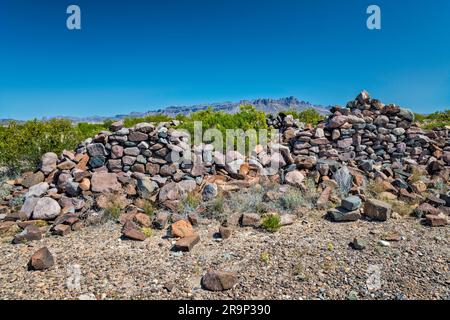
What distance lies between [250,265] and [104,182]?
14.3 ft

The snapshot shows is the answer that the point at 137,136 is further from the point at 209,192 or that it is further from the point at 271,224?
the point at 271,224

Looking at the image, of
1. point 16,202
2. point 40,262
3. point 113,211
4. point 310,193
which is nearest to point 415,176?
point 310,193

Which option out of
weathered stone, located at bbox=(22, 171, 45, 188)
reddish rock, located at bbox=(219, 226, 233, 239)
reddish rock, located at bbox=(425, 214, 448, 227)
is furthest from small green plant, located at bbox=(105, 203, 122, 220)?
reddish rock, located at bbox=(425, 214, 448, 227)

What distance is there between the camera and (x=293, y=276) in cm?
412

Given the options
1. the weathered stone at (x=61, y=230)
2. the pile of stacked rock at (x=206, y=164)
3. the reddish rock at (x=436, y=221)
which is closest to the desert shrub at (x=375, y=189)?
the pile of stacked rock at (x=206, y=164)

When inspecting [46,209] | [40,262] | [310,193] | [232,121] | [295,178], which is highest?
[232,121]

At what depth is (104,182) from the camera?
722 centimetres

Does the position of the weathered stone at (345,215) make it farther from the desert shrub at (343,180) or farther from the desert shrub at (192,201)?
the desert shrub at (192,201)

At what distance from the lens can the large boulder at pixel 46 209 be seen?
20.5 feet

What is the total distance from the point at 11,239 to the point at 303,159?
22.7 feet

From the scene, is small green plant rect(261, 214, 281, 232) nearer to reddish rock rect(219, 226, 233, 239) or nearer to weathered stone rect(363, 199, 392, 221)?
reddish rock rect(219, 226, 233, 239)

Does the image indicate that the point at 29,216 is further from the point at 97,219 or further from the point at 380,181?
the point at 380,181

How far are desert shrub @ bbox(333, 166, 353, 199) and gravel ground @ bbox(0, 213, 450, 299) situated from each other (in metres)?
1.64
